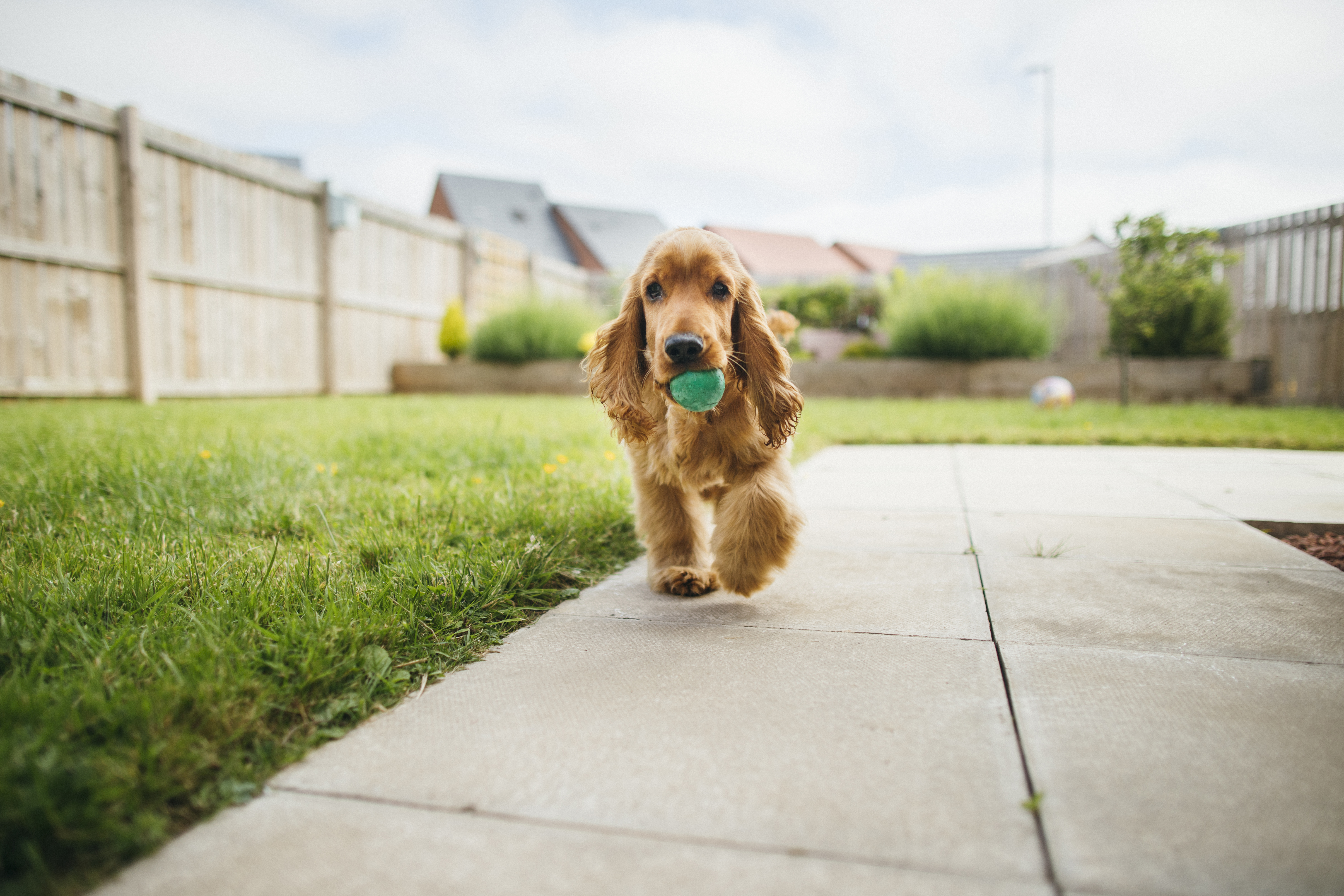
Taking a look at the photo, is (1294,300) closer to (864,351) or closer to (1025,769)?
(864,351)

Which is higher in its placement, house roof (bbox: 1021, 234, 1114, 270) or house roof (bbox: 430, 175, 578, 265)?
house roof (bbox: 430, 175, 578, 265)

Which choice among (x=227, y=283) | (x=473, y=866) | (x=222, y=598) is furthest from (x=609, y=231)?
(x=473, y=866)

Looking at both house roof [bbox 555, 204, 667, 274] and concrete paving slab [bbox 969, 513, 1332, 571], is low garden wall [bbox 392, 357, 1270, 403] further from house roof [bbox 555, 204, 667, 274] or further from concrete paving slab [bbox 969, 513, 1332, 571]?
house roof [bbox 555, 204, 667, 274]

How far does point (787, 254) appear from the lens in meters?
34.2

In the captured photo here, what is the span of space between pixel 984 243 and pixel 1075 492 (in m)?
31.5

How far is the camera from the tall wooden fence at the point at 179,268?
6.58 meters

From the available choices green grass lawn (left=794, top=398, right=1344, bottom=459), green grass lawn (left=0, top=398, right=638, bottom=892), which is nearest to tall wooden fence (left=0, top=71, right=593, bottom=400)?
green grass lawn (left=0, top=398, right=638, bottom=892)

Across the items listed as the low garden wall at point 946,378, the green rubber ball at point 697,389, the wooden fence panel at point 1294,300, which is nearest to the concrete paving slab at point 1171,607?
the green rubber ball at point 697,389

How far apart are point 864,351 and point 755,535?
9732 mm

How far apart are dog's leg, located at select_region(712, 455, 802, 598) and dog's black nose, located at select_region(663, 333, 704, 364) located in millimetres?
504

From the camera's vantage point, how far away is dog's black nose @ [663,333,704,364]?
6.18 ft

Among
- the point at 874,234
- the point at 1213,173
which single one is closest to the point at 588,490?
the point at 1213,173

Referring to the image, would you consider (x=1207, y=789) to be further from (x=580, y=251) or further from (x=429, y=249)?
(x=580, y=251)

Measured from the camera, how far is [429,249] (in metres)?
12.3
